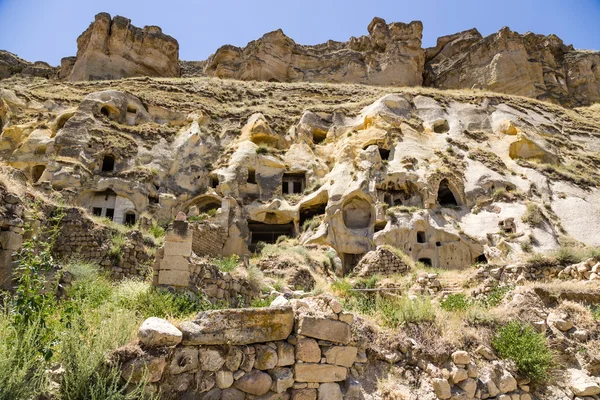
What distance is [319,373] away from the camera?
4.78 metres

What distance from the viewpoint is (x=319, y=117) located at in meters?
27.2

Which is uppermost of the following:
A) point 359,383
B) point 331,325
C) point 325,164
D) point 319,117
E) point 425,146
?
point 319,117

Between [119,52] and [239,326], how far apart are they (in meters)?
42.9

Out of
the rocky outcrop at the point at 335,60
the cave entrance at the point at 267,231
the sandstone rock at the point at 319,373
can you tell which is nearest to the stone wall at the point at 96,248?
the sandstone rock at the point at 319,373

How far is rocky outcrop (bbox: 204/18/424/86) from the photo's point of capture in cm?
4362

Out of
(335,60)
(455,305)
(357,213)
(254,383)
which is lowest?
(254,383)

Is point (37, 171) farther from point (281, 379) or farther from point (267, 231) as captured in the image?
point (281, 379)

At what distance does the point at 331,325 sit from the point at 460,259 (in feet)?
51.0

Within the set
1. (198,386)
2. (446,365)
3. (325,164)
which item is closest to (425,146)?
(325,164)

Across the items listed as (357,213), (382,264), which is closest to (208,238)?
(382,264)

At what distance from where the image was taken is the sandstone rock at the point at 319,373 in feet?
15.4

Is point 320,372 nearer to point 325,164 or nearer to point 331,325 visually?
point 331,325

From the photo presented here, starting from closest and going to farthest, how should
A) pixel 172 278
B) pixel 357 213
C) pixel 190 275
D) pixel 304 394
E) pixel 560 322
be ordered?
pixel 304 394, pixel 560 322, pixel 172 278, pixel 190 275, pixel 357 213

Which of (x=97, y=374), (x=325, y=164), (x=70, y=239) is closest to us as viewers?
(x=97, y=374)
